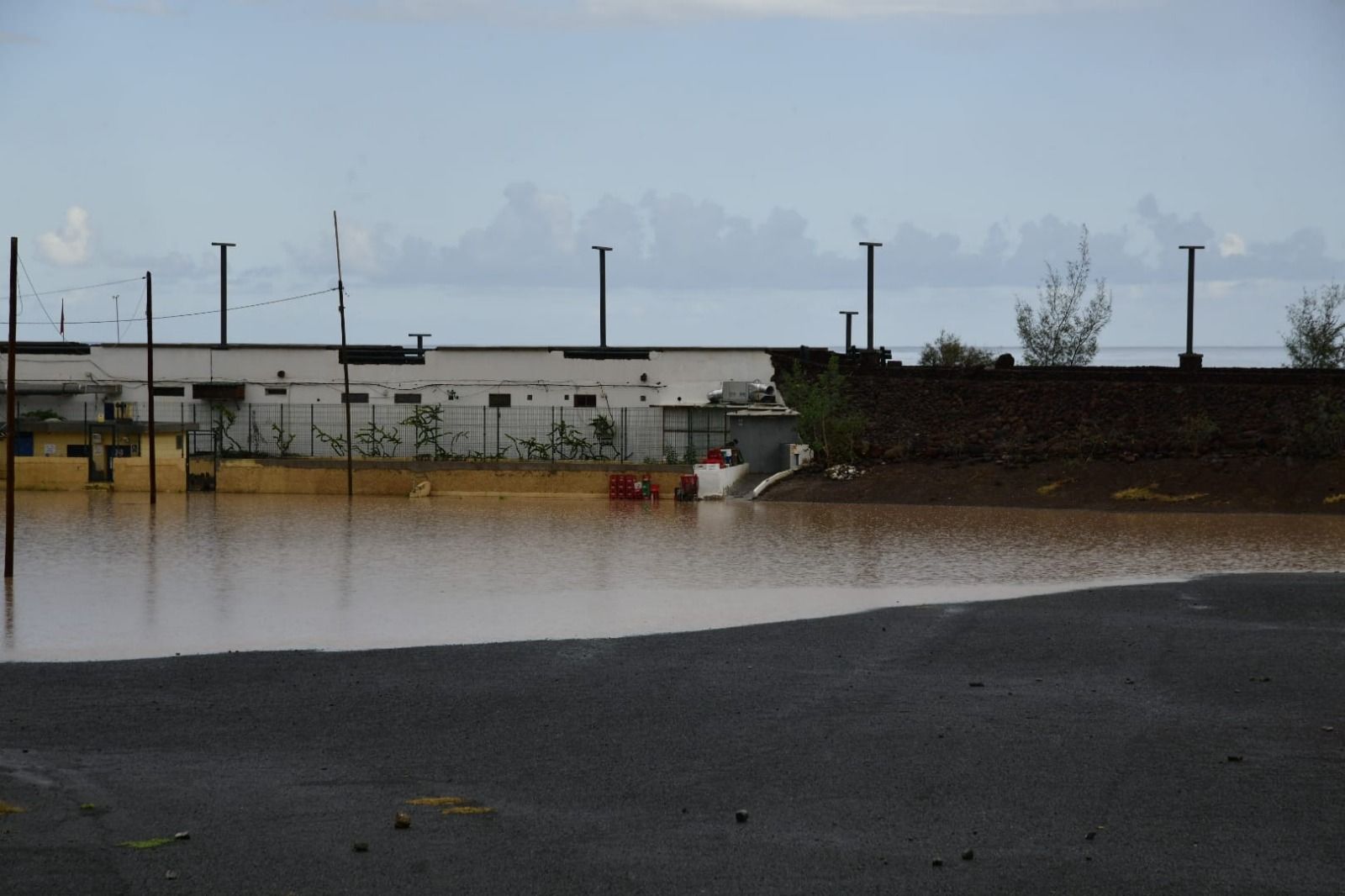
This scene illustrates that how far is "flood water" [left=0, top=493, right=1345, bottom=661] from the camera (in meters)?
18.0

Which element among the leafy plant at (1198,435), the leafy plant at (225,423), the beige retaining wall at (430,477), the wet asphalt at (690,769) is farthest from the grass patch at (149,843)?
the leafy plant at (225,423)

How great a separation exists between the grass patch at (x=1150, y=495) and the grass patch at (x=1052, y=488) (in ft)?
5.13

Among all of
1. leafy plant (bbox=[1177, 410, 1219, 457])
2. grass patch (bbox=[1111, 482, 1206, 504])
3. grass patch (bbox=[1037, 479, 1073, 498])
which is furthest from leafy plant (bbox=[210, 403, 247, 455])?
leafy plant (bbox=[1177, 410, 1219, 457])

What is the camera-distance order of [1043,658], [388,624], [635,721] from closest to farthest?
[635,721] → [1043,658] → [388,624]

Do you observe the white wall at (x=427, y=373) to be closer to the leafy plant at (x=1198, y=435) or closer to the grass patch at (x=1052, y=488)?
the grass patch at (x=1052, y=488)

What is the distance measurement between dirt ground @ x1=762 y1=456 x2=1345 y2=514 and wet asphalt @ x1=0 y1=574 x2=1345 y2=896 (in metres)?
26.9

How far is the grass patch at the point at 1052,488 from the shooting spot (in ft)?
144

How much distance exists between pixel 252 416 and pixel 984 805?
53.7 meters

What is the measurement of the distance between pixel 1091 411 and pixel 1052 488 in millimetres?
9250

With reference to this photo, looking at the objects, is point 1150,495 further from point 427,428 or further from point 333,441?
point 333,441

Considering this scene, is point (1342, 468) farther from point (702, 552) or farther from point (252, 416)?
point (252, 416)

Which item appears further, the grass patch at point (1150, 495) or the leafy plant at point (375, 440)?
the leafy plant at point (375, 440)

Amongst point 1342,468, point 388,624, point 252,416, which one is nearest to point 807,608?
point 388,624

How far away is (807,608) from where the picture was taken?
19.6m
